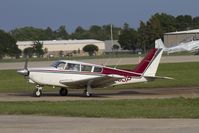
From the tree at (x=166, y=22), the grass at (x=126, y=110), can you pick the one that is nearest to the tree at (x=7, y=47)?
the tree at (x=166, y=22)

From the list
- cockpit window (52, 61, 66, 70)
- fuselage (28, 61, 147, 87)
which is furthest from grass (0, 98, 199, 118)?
cockpit window (52, 61, 66, 70)

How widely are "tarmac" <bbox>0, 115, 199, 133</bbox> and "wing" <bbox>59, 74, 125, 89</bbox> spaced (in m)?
10.9

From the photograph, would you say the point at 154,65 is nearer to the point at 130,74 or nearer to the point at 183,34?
the point at 130,74

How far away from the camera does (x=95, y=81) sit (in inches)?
1097

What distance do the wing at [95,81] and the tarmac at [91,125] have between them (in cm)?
1086

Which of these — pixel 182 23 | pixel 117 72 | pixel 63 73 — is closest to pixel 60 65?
pixel 63 73

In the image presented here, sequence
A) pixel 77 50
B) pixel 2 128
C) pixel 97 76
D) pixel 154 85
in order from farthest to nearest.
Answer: pixel 77 50 → pixel 154 85 → pixel 97 76 → pixel 2 128

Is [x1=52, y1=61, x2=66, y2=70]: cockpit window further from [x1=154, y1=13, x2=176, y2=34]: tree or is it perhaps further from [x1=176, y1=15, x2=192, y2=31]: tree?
[x1=176, y1=15, x2=192, y2=31]: tree

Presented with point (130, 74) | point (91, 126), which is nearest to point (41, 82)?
point (130, 74)

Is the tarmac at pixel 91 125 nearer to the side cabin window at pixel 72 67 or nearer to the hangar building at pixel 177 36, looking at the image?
the side cabin window at pixel 72 67

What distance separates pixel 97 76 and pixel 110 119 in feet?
37.8

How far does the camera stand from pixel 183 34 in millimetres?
159750

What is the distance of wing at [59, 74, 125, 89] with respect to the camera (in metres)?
27.4

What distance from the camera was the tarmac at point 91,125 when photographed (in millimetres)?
13250
